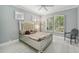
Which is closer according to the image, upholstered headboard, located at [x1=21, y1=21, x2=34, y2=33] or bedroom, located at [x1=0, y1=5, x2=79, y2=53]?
bedroom, located at [x1=0, y1=5, x2=79, y2=53]

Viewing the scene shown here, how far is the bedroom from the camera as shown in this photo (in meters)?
1.82

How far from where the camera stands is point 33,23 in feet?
6.45

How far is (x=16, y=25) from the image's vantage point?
190 centimetres

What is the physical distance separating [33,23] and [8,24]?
572 mm

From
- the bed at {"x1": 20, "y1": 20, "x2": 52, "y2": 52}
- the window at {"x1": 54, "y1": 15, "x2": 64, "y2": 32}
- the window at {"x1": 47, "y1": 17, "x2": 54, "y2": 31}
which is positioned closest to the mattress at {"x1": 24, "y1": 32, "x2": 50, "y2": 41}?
the bed at {"x1": 20, "y1": 20, "x2": 52, "y2": 52}

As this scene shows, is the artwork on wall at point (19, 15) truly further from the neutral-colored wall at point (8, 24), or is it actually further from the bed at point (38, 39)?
the bed at point (38, 39)

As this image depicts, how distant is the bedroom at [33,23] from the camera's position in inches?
71.6

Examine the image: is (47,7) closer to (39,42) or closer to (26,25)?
(26,25)

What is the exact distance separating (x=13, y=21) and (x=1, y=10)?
35 cm

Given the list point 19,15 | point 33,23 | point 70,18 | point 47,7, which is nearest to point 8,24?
point 19,15

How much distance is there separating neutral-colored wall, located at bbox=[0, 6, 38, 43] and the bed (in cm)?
21

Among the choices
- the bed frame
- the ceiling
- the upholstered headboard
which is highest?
the ceiling

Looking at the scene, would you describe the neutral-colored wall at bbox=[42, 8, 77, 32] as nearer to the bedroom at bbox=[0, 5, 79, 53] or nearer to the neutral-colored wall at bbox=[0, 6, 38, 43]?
the bedroom at bbox=[0, 5, 79, 53]

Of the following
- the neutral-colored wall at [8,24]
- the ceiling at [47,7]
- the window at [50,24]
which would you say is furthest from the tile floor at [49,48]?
the ceiling at [47,7]
